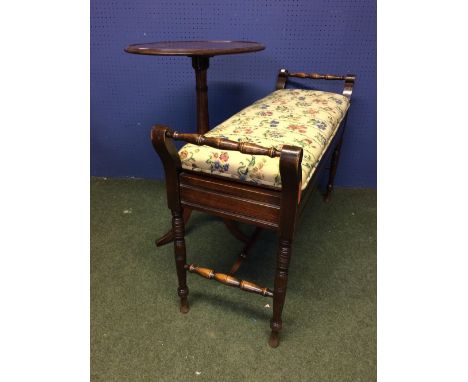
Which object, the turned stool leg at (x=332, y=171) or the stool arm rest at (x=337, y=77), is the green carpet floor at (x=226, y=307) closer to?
the turned stool leg at (x=332, y=171)

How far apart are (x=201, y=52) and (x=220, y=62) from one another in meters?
0.94

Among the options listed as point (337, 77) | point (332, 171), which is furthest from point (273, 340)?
point (337, 77)

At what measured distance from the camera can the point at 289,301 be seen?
1.60 meters

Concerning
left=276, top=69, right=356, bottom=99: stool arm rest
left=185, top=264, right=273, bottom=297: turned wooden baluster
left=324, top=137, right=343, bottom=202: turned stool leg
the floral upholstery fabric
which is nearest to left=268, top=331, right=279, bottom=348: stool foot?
left=185, top=264, right=273, bottom=297: turned wooden baluster

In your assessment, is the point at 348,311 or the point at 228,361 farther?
the point at 348,311

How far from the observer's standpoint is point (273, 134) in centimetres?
139

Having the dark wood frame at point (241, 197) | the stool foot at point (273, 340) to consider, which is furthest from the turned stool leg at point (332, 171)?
the stool foot at point (273, 340)

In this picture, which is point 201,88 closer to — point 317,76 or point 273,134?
point 273,134

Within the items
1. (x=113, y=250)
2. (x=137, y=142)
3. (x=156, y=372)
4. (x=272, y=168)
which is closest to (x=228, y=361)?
(x=156, y=372)

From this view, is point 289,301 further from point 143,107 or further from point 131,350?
point 143,107

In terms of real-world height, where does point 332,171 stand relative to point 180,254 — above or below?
above

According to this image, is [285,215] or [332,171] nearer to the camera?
[285,215]

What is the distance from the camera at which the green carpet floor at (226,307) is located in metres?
1.32

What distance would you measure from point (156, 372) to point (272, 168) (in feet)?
2.71
